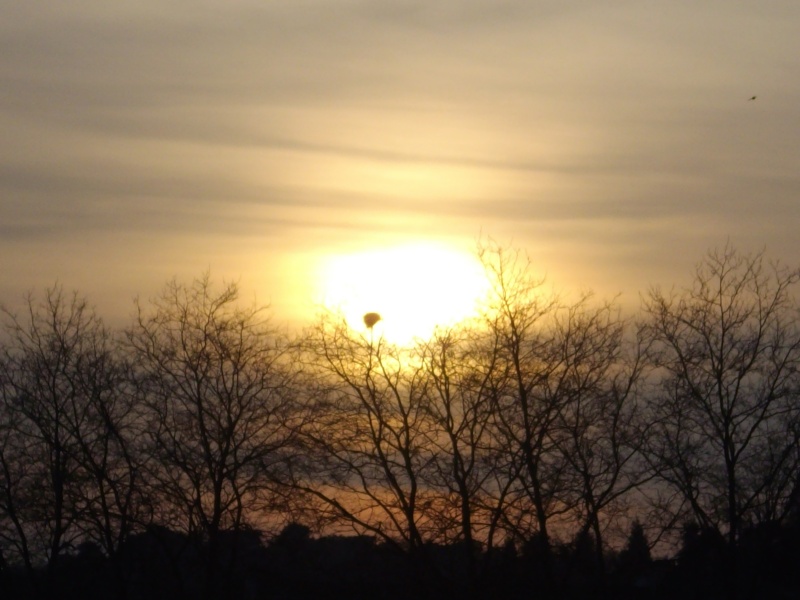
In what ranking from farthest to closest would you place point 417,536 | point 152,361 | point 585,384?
point 152,361 < point 585,384 < point 417,536

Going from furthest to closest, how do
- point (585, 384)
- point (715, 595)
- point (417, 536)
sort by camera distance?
point (715, 595) < point (585, 384) < point (417, 536)

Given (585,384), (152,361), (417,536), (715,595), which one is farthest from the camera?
(152,361)

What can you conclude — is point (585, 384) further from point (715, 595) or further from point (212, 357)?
point (212, 357)

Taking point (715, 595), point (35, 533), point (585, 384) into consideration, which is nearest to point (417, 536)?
point (585, 384)

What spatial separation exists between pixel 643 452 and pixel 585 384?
2558mm

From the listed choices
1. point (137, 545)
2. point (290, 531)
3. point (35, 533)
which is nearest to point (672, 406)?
point (290, 531)

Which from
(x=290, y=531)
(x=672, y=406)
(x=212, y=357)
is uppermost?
(x=212, y=357)

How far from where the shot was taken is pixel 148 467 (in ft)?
102

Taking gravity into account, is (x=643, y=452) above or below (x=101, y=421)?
below

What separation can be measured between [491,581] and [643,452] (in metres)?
5.60

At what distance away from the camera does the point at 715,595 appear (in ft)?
99.5

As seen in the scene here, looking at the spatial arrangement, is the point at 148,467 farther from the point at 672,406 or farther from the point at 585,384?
the point at 672,406

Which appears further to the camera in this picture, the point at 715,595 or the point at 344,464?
the point at 715,595

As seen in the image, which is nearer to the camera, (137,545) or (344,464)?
(344,464)
